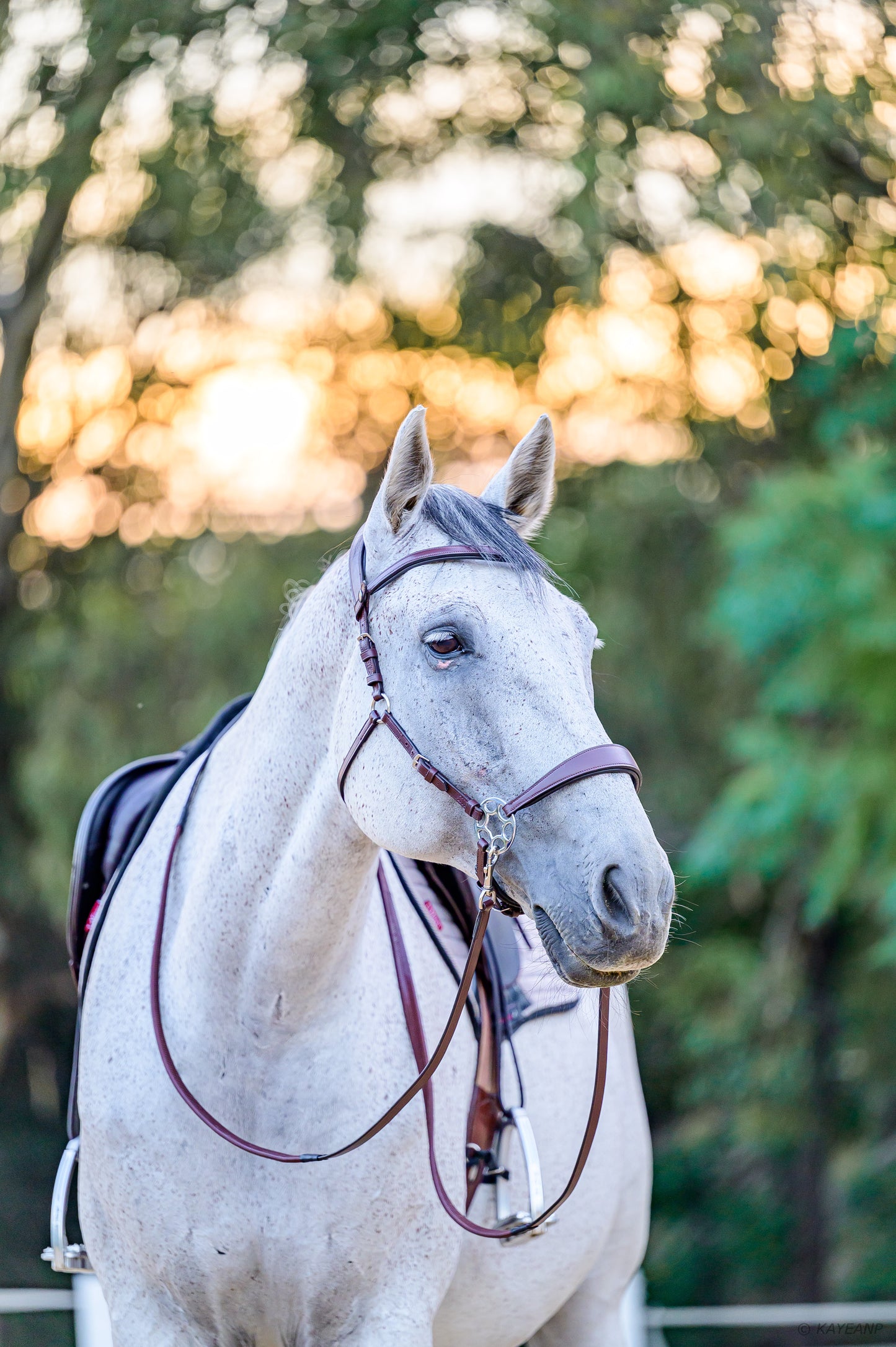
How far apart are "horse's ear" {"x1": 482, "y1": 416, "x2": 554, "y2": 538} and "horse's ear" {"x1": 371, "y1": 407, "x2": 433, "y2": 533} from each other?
0.17 meters

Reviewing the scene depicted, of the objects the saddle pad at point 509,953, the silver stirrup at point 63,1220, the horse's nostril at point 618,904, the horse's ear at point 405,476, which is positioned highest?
the horse's ear at point 405,476

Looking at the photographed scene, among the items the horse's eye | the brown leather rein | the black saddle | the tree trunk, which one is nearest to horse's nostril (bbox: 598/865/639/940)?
the brown leather rein

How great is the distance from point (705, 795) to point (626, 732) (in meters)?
0.81

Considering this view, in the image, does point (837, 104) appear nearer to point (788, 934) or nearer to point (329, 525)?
point (329, 525)

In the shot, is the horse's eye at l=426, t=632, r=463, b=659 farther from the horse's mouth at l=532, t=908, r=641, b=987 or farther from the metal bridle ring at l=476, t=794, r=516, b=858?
the horse's mouth at l=532, t=908, r=641, b=987

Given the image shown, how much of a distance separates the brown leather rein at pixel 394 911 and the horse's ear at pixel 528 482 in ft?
0.88

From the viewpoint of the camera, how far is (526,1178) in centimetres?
255

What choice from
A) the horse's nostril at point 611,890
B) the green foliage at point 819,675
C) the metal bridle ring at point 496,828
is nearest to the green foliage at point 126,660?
the green foliage at point 819,675

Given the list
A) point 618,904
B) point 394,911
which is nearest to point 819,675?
point 394,911

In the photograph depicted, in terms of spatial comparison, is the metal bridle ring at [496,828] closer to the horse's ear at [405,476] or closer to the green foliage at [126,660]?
the horse's ear at [405,476]

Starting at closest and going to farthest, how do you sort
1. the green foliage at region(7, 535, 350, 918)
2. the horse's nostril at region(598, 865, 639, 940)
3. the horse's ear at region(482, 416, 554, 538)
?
the horse's nostril at region(598, 865, 639, 940), the horse's ear at region(482, 416, 554, 538), the green foliage at region(7, 535, 350, 918)

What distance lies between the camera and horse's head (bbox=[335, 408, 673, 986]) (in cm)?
167

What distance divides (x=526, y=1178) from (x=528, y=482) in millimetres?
1469

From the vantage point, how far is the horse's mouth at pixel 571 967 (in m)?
1.70
